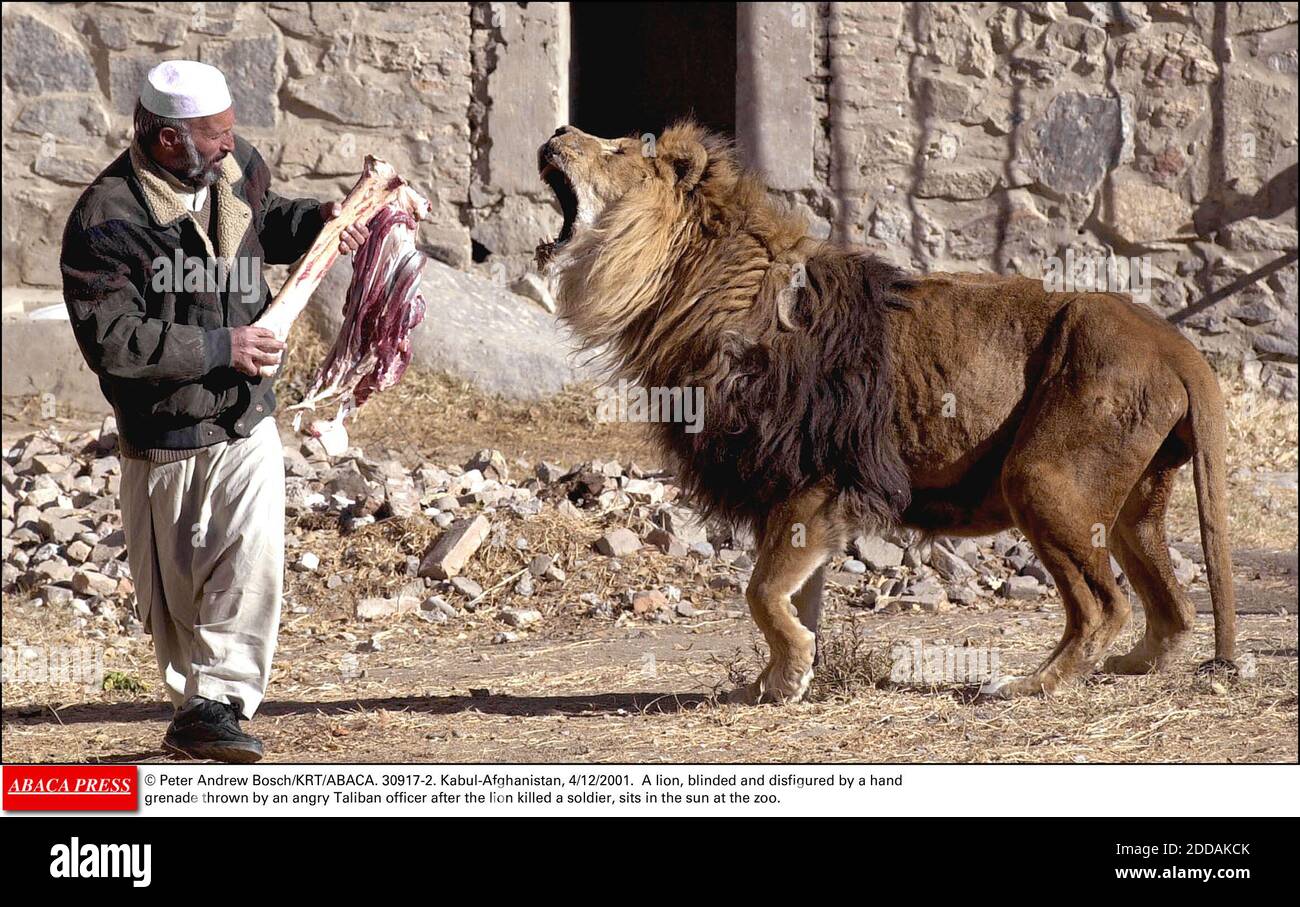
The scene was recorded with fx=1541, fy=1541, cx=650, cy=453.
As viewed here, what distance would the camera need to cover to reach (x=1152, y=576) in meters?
5.83

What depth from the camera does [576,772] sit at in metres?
4.75

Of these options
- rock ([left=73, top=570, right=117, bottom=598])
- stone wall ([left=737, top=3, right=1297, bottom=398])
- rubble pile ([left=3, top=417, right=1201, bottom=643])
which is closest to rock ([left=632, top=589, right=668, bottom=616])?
rubble pile ([left=3, top=417, right=1201, bottom=643])

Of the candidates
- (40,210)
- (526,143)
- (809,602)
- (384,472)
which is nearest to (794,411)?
(809,602)

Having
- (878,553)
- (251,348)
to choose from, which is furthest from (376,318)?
(878,553)

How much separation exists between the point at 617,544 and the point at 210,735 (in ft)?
11.8

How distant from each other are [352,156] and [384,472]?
2.75m

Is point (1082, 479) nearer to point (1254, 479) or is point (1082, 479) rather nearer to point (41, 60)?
point (1254, 479)

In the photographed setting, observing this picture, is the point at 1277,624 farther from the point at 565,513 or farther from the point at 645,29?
the point at 645,29

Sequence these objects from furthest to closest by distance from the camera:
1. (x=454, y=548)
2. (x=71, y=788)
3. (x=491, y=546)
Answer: (x=491, y=546), (x=454, y=548), (x=71, y=788)

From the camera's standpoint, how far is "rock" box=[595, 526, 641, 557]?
7914 millimetres

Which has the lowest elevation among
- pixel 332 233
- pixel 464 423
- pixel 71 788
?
pixel 71 788

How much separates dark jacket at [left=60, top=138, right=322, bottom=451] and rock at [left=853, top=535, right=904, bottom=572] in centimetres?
401

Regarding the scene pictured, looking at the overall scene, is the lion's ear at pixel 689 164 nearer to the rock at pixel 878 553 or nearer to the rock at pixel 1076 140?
the rock at pixel 878 553

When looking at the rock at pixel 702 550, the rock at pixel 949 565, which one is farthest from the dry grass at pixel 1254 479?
the rock at pixel 702 550
